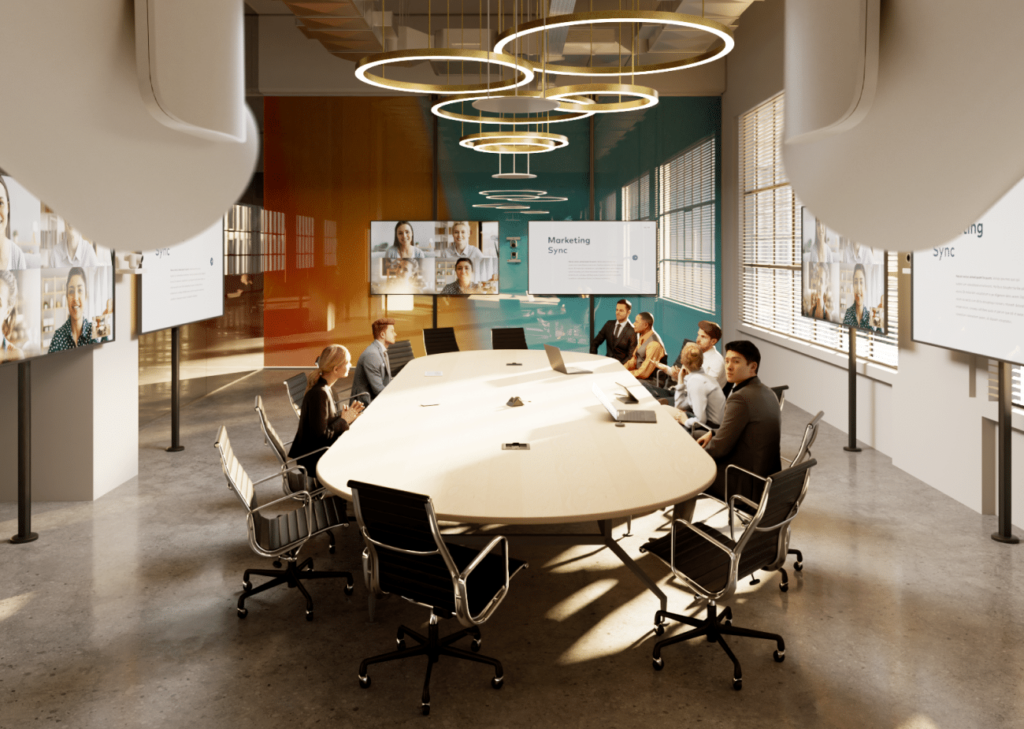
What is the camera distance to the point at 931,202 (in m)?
0.29

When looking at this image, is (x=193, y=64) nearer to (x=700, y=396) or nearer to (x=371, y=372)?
(x=700, y=396)

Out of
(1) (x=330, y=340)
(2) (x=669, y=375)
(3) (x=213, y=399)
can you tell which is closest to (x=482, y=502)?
(2) (x=669, y=375)

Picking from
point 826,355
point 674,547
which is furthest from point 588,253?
point 674,547

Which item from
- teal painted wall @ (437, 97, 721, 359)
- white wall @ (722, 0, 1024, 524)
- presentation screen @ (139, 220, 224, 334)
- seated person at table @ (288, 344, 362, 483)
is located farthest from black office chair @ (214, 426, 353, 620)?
teal painted wall @ (437, 97, 721, 359)

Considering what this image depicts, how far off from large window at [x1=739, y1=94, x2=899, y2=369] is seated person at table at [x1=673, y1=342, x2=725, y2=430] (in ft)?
9.79

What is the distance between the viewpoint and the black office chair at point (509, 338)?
380 inches

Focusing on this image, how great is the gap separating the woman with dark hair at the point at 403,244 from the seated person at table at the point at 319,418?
7.28 meters

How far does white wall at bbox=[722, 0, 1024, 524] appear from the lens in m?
5.75

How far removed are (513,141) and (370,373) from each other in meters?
2.45


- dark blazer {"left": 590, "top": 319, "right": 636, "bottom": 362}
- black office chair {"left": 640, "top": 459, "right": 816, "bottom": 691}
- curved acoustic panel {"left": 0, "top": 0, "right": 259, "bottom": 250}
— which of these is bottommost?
black office chair {"left": 640, "top": 459, "right": 816, "bottom": 691}

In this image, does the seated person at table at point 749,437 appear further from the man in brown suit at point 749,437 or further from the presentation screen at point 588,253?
the presentation screen at point 588,253

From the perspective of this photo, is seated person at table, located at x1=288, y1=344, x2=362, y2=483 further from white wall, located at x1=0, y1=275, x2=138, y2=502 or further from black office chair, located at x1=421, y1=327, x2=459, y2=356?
black office chair, located at x1=421, y1=327, x2=459, y2=356

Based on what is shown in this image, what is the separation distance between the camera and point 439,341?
9516 mm

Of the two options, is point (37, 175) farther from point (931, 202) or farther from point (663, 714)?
point (663, 714)
